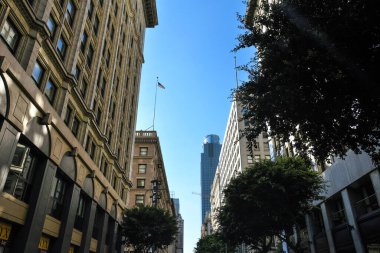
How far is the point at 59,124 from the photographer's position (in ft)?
65.6

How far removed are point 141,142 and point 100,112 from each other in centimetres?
4057

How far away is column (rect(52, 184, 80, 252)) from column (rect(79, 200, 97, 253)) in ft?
10.9

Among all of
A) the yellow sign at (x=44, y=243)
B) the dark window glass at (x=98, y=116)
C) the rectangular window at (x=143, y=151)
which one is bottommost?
the yellow sign at (x=44, y=243)

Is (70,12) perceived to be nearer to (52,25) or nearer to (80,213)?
(52,25)

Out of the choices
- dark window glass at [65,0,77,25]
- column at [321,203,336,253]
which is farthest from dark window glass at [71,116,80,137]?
column at [321,203,336,253]

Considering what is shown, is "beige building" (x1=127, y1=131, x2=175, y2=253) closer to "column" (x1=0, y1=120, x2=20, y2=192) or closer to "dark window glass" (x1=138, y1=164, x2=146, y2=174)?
"dark window glass" (x1=138, y1=164, x2=146, y2=174)

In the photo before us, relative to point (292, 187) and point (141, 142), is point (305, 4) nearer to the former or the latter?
point (292, 187)

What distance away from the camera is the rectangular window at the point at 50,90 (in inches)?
779

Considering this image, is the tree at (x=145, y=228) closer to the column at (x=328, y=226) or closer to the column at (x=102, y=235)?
the column at (x=102, y=235)

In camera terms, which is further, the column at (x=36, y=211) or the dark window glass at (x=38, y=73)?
the dark window glass at (x=38, y=73)

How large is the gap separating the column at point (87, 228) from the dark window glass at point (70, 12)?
1463cm

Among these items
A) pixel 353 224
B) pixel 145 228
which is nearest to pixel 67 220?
pixel 145 228

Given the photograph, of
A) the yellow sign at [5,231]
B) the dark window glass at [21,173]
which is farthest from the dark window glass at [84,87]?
the yellow sign at [5,231]

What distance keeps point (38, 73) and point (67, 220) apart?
9.85 m
